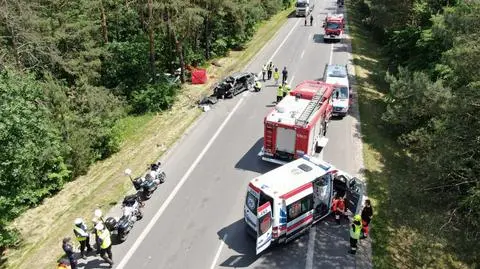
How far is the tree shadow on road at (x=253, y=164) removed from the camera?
65.9 ft

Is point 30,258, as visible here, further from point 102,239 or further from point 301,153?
point 301,153

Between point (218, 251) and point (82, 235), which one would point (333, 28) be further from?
point (82, 235)

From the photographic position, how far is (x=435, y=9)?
32.3 metres

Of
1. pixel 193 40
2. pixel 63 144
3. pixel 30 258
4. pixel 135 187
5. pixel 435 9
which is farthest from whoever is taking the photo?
pixel 193 40

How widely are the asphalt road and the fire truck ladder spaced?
113 inches

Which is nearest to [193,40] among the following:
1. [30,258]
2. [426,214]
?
[30,258]

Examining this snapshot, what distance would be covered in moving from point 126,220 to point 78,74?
18.2 m

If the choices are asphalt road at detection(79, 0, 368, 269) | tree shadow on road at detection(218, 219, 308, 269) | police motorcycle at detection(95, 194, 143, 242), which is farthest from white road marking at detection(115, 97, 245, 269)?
tree shadow on road at detection(218, 219, 308, 269)

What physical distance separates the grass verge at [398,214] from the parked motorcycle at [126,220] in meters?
8.94

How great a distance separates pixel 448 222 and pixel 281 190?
5.08m

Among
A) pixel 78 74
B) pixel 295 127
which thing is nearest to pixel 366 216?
pixel 295 127

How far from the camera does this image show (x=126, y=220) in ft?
50.6

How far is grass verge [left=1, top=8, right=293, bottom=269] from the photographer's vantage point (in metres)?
16.5

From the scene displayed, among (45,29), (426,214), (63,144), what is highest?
(45,29)
